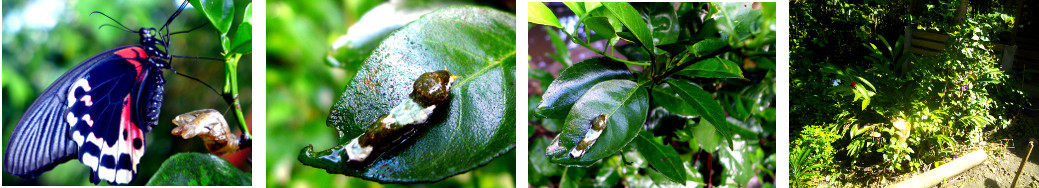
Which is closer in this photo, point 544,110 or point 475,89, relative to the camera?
point 544,110

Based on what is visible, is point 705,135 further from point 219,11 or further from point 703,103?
A: point 219,11

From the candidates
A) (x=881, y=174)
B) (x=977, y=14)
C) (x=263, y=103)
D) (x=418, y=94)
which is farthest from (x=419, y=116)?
(x=977, y=14)

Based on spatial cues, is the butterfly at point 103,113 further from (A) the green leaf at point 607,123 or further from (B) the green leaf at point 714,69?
(B) the green leaf at point 714,69

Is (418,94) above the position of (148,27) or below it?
below

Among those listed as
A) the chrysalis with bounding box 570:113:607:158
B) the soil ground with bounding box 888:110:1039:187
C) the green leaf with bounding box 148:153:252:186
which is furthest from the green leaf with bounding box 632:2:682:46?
the green leaf with bounding box 148:153:252:186

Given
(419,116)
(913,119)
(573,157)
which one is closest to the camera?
(573,157)

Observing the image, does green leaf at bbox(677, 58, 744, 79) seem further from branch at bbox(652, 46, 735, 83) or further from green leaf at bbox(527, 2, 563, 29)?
green leaf at bbox(527, 2, 563, 29)

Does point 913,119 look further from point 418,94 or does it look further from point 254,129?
point 254,129
